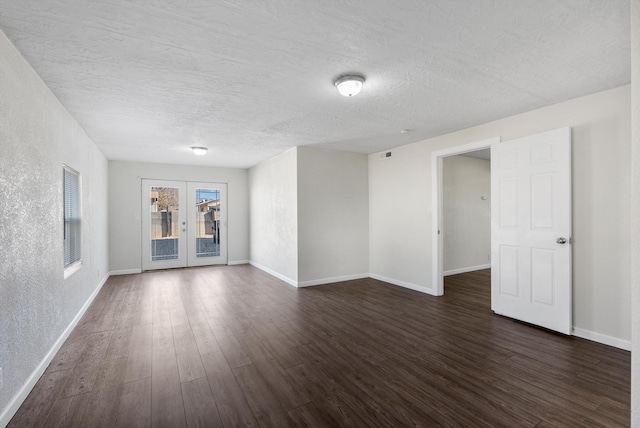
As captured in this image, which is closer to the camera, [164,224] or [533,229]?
[533,229]

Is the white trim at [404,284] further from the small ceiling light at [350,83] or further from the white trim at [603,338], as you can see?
the small ceiling light at [350,83]

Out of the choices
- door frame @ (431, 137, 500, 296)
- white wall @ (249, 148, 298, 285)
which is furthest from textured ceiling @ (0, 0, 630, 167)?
white wall @ (249, 148, 298, 285)

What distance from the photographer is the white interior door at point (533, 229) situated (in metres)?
3.11

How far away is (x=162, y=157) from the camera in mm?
6105

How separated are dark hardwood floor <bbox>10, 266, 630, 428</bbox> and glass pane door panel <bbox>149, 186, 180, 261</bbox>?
303 centimetres

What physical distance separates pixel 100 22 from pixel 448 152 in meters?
4.20

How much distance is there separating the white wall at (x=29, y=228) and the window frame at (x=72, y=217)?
→ 14 centimetres

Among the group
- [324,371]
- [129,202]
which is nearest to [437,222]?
[324,371]

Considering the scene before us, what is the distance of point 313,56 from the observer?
2215 millimetres

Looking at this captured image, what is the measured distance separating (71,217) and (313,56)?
349 cm

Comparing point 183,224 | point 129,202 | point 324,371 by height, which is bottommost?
point 324,371

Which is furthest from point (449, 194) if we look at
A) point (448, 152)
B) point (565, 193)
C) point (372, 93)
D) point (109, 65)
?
point (109, 65)

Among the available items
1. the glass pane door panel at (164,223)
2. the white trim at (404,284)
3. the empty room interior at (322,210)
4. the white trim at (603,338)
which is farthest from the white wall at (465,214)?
the glass pane door panel at (164,223)

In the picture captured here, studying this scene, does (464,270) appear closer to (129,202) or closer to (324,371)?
(324,371)
